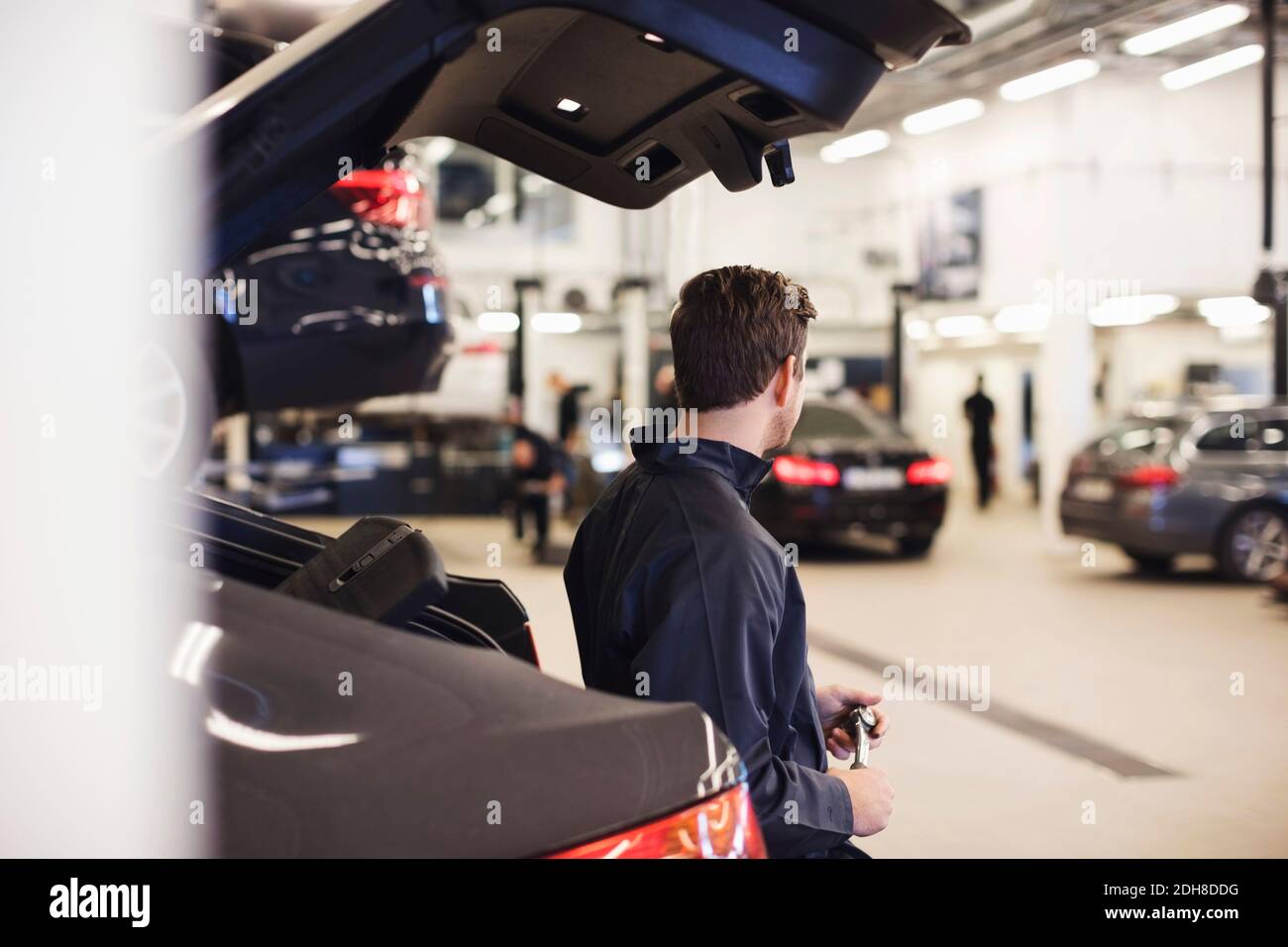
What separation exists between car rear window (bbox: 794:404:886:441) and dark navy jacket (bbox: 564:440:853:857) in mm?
10910

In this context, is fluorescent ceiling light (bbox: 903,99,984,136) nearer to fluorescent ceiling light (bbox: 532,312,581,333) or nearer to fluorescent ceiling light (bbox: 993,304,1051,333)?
fluorescent ceiling light (bbox: 993,304,1051,333)

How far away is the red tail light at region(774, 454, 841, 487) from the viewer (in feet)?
40.4

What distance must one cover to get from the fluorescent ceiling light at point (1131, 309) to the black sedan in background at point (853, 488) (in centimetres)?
707

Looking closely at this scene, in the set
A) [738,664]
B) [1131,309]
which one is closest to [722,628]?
[738,664]

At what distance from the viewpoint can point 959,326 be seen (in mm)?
23609

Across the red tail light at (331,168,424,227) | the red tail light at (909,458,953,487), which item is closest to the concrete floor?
the red tail light at (909,458,953,487)

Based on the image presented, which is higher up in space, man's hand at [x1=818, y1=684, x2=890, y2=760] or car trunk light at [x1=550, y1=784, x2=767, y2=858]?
car trunk light at [x1=550, y1=784, x2=767, y2=858]

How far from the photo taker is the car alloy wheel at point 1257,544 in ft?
36.0

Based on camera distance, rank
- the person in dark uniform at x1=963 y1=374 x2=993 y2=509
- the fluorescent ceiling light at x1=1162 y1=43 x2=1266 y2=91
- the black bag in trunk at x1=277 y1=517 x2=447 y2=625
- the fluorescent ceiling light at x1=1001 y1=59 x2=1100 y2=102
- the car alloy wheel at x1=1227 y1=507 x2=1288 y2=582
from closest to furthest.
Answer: the black bag in trunk at x1=277 y1=517 x2=447 y2=625 < the car alloy wheel at x1=1227 y1=507 x2=1288 y2=582 < the fluorescent ceiling light at x1=1001 y1=59 x2=1100 y2=102 < the fluorescent ceiling light at x1=1162 y1=43 x2=1266 y2=91 < the person in dark uniform at x1=963 y1=374 x2=993 y2=509

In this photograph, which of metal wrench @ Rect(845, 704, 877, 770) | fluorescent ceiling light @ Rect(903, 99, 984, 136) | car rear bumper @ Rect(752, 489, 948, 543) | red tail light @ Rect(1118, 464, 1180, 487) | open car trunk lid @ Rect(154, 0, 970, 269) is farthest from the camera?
fluorescent ceiling light @ Rect(903, 99, 984, 136)

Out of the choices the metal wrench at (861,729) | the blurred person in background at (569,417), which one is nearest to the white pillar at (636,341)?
the blurred person in background at (569,417)

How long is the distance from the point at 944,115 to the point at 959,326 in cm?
841

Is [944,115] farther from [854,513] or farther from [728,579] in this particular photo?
[728,579]
